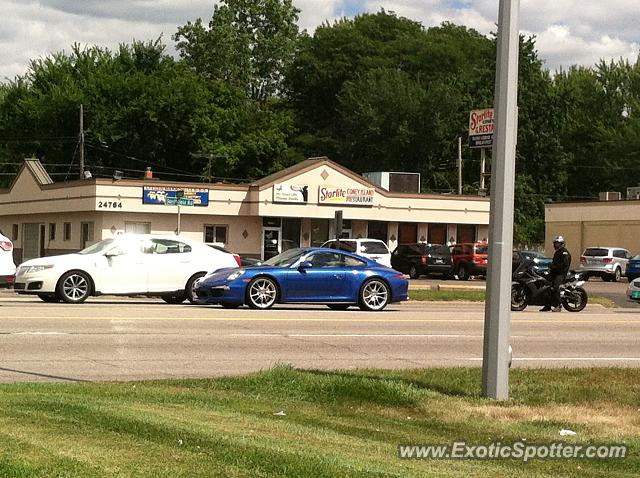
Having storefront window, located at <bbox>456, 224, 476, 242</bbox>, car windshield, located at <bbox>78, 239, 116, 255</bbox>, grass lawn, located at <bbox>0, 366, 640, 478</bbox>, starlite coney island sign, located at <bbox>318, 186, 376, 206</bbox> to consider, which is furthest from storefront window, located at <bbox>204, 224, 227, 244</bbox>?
grass lawn, located at <bbox>0, 366, 640, 478</bbox>

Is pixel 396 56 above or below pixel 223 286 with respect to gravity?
above

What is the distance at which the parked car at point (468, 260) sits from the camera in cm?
5453

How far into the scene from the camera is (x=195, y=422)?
9.07 meters

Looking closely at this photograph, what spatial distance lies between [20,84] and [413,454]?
8597cm

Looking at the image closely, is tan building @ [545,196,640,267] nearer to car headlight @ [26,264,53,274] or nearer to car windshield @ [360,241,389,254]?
car windshield @ [360,241,389,254]

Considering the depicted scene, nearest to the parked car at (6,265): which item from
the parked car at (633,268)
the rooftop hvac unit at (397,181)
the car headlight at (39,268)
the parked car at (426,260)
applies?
the car headlight at (39,268)

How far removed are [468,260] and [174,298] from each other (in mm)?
29719

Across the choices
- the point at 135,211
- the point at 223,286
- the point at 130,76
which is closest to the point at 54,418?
the point at 223,286

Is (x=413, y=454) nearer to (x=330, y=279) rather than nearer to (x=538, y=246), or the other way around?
(x=330, y=279)

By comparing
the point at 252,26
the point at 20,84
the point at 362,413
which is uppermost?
the point at 252,26

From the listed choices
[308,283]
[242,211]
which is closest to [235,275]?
[308,283]

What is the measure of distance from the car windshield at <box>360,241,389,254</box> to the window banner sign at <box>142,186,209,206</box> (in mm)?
10125

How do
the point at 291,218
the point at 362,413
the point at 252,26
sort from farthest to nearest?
the point at 252,26 → the point at 291,218 → the point at 362,413

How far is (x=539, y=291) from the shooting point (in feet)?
88.2
